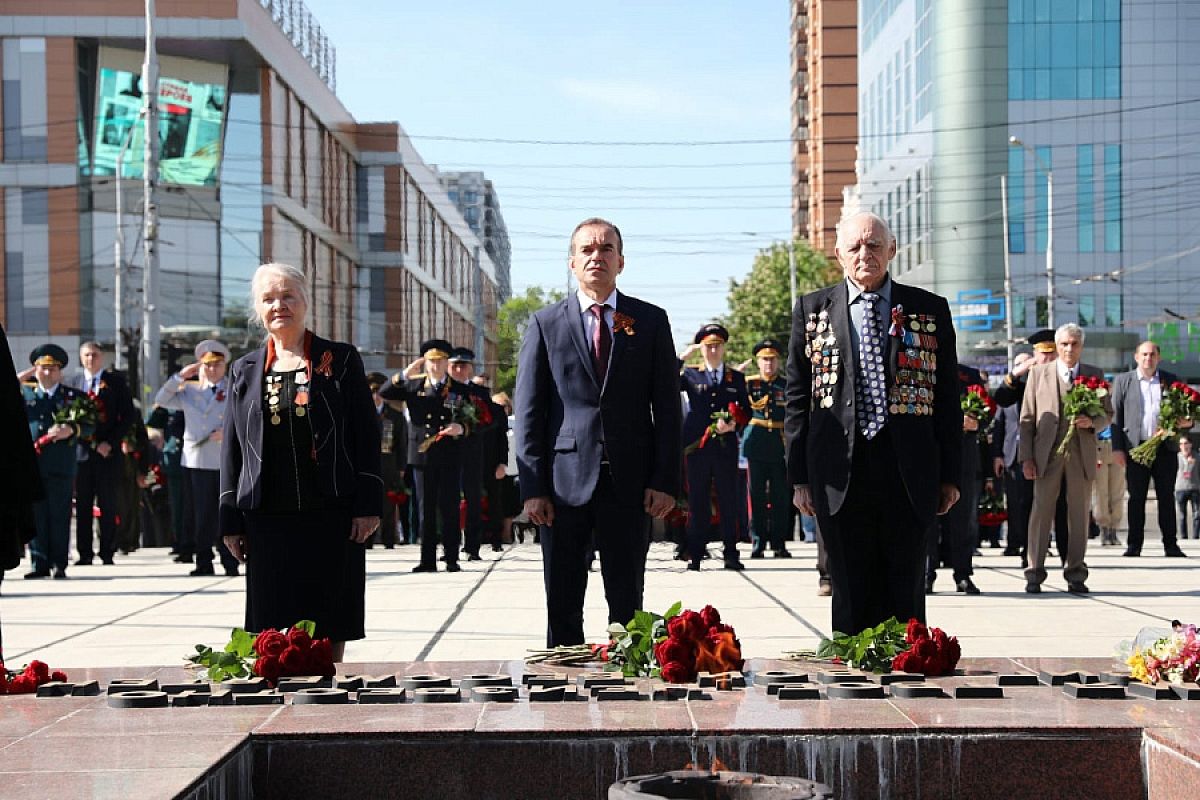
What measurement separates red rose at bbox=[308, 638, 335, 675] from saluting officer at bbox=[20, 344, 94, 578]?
10145 millimetres

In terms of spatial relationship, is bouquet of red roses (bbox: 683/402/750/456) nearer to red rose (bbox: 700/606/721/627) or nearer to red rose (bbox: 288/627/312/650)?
red rose (bbox: 700/606/721/627)

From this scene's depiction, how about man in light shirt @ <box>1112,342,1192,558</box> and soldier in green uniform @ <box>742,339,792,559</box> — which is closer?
soldier in green uniform @ <box>742,339,792,559</box>

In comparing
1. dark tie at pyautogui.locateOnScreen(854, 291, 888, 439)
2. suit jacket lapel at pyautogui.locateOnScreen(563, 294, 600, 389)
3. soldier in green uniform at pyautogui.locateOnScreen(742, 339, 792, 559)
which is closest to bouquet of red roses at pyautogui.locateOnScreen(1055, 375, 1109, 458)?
soldier in green uniform at pyautogui.locateOnScreen(742, 339, 792, 559)

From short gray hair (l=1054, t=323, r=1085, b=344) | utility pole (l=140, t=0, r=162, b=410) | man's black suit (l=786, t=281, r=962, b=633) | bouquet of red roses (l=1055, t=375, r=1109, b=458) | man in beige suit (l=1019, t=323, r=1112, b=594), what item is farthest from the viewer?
utility pole (l=140, t=0, r=162, b=410)

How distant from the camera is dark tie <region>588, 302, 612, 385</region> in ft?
25.6

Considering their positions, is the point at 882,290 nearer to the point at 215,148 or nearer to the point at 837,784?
the point at 837,784

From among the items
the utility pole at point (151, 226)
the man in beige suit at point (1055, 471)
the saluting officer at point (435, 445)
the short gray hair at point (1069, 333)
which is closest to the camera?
the man in beige suit at point (1055, 471)

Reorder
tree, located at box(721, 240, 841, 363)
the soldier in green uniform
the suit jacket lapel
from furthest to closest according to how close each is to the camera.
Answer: tree, located at box(721, 240, 841, 363)
the soldier in green uniform
the suit jacket lapel

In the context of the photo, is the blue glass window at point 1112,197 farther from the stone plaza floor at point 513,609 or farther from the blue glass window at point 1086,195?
the stone plaza floor at point 513,609

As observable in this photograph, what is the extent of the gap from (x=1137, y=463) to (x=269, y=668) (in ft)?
45.8

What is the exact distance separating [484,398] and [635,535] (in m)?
11.1

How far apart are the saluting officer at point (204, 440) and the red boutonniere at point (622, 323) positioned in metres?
9.17

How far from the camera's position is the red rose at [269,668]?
6.78 m

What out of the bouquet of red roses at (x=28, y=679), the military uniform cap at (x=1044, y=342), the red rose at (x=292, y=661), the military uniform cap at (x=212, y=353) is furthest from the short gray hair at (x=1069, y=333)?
the bouquet of red roses at (x=28, y=679)
